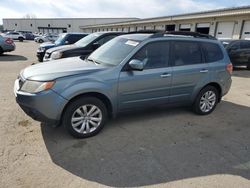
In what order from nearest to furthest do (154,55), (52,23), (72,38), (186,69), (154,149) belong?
(154,149) → (154,55) → (186,69) → (72,38) → (52,23)

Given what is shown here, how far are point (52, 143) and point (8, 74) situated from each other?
663cm

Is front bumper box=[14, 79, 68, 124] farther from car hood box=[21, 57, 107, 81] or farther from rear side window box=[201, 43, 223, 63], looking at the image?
rear side window box=[201, 43, 223, 63]

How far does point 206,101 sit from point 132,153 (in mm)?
2622

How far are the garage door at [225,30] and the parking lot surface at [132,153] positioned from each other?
18772 millimetres

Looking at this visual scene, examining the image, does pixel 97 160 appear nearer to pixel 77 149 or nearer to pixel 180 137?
pixel 77 149

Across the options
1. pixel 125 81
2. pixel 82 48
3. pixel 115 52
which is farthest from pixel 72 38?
pixel 125 81

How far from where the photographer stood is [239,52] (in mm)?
12281

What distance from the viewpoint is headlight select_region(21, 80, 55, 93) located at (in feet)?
11.8

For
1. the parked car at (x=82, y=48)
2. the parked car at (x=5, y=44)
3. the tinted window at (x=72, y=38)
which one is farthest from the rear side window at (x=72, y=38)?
the parked car at (x=5, y=44)

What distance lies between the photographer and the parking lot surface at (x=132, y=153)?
3.02 metres

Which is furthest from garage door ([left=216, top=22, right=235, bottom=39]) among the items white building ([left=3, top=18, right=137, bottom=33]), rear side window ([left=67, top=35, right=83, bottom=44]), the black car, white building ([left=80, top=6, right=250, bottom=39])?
white building ([left=3, top=18, right=137, bottom=33])

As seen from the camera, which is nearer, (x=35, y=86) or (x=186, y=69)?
(x=35, y=86)

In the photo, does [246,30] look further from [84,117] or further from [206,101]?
[84,117]

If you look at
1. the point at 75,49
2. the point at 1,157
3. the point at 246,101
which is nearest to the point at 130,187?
the point at 1,157
